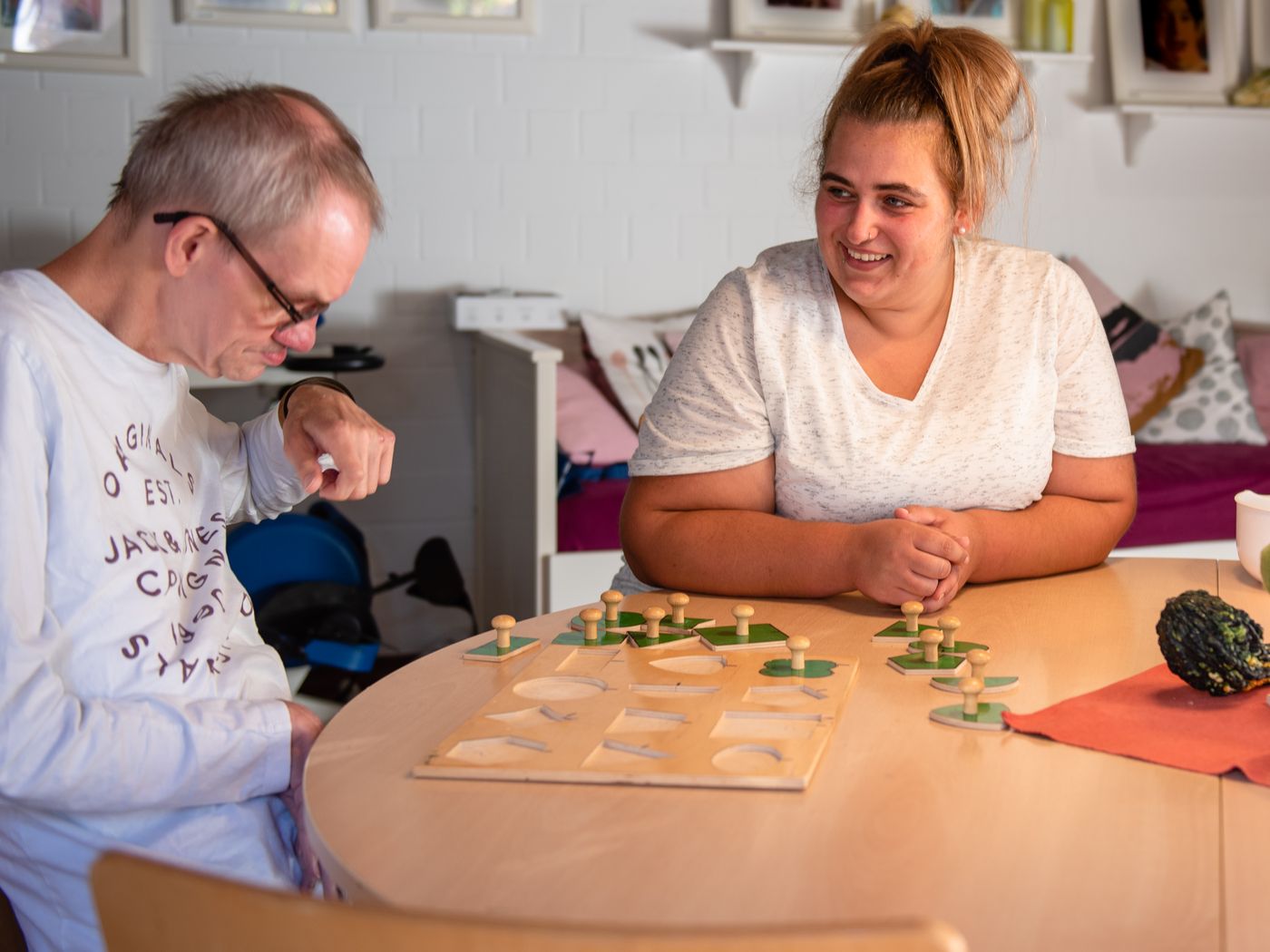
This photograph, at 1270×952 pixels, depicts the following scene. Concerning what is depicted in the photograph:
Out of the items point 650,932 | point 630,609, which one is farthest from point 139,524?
point 650,932

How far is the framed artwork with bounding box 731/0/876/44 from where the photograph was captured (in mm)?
3693

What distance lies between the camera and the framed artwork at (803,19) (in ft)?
12.1

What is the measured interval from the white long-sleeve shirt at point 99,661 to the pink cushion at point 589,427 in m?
2.02

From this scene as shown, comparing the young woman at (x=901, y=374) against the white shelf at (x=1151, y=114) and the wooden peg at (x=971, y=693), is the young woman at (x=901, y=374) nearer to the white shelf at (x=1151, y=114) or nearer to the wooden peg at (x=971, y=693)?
the wooden peg at (x=971, y=693)

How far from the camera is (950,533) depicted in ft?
4.83

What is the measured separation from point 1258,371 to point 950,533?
2.66 meters

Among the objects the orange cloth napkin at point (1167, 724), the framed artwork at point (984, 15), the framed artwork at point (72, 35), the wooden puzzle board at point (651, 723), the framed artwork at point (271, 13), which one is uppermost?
the framed artwork at point (984, 15)

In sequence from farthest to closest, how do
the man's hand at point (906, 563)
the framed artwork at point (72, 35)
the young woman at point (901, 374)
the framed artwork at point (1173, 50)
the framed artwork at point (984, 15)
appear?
the framed artwork at point (1173, 50)
the framed artwork at point (984, 15)
the framed artwork at point (72, 35)
the young woman at point (901, 374)
the man's hand at point (906, 563)

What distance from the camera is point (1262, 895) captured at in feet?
2.63

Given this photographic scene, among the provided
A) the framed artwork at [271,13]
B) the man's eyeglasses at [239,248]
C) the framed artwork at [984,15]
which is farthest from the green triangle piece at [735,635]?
the framed artwork at [984,15]

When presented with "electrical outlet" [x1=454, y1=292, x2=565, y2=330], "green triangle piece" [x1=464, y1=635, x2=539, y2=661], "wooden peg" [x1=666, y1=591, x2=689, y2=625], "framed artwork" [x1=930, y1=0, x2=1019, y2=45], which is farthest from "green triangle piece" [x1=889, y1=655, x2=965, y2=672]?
"framed artwork" [x1=930, y1=0, x2=1019, y2=45]

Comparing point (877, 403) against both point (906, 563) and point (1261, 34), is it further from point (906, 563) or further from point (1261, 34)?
point (1261, 34)

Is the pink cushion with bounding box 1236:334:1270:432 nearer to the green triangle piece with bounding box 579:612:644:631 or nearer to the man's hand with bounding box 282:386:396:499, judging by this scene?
the green triangle piece with bounding box 579:612:644:631

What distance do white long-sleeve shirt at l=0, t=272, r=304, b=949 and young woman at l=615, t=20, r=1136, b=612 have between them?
0.56 meters
